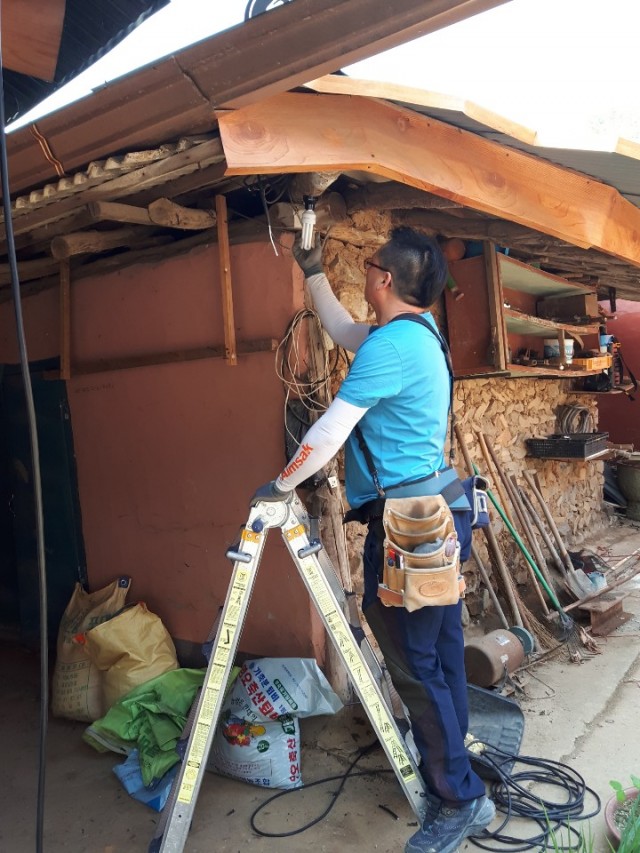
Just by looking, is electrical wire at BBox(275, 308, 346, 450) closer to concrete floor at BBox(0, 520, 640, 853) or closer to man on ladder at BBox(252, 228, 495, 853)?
man on ladder at BBox(252, 228, 495, 853)

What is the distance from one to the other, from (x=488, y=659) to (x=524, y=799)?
81 centimetres

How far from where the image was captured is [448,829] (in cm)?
226

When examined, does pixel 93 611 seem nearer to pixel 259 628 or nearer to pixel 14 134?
pixel 259 628

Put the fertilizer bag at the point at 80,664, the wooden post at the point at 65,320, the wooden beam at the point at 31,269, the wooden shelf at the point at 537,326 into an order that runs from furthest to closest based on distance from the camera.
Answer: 1. the wooden shelf at the point at 537,326
2. the wooden post at the point at 65,320
3. the wooden beam at the point at 31,269
4. the fertilizer bag at the point at 80,664

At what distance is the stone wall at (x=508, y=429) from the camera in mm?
3621

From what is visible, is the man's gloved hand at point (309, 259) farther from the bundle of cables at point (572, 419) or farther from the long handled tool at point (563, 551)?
the bundle of cables at point (572, 419)

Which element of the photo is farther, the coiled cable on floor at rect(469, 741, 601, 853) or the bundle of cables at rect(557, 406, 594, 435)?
the bundle of cables at rect(557, 406, 594, 435)

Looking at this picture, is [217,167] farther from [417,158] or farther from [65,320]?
[65,320]

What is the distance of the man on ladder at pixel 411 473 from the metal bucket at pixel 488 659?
89 centimetres

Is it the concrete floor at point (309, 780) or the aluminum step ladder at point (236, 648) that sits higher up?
the aluminum step ladder at point (236, 648)

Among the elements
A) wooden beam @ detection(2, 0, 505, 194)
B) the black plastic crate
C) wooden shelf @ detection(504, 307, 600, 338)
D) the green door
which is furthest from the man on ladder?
the black plastic crate

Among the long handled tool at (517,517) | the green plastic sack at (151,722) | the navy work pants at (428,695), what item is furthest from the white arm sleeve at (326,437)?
the long handled tool at (517,517)

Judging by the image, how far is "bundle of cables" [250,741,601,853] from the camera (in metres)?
2.40

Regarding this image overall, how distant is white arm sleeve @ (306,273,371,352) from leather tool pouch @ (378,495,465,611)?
94cm
